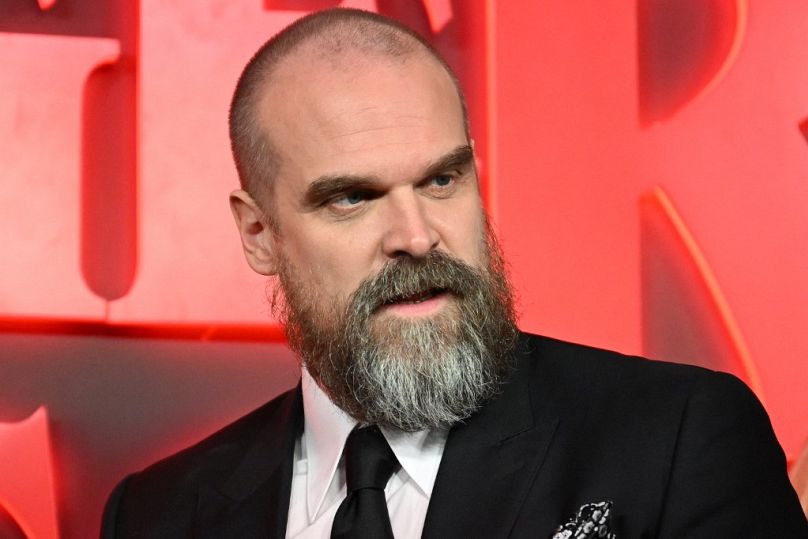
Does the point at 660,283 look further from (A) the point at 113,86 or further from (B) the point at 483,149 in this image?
(A) the point at 113,86

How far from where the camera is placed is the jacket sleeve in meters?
1.78

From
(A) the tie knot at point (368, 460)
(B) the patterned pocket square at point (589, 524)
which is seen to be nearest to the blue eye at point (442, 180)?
(A) the tie knot at point (368, 460)

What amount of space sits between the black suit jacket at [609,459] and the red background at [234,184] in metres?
0.76

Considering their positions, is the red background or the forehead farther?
the red background

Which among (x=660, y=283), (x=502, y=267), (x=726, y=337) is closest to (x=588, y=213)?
(x=660, y=283)

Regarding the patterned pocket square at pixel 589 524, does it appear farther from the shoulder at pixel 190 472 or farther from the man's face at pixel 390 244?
the shoulder at pixel 190 472

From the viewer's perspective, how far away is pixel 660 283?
2869 mm

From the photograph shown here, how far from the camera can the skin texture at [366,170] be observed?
199 cm

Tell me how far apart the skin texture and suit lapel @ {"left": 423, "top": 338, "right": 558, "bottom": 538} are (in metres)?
0.22

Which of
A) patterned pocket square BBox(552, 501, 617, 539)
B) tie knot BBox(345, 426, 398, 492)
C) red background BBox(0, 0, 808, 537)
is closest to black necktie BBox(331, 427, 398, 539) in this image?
tie knot BBox(345, 426, 398, 492)

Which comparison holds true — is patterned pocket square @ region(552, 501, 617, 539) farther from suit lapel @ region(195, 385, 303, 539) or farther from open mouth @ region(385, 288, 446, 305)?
suit lapel @ region(195, 385, 303, 539)

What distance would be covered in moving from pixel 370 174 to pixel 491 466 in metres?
0.50

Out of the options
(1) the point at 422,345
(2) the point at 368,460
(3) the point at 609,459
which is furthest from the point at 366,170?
(3) the point at 609,459

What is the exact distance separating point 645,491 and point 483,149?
122cm
